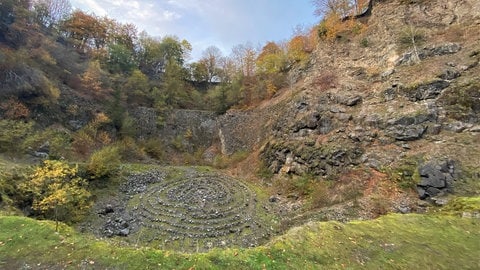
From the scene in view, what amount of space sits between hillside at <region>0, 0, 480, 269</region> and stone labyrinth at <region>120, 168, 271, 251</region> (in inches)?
4.5

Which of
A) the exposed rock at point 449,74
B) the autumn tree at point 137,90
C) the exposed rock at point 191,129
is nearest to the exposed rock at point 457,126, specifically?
the exposed rock at point 449,74

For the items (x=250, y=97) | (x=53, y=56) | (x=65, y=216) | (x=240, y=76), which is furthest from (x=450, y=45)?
(x=53, y=56)

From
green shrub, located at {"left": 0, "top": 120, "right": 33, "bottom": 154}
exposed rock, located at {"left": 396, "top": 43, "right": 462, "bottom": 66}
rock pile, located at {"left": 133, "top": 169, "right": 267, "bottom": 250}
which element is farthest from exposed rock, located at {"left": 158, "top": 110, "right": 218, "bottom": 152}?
exposed rock, located at {"left": 396, "top": 43, "right": 462, "bottom": 66}

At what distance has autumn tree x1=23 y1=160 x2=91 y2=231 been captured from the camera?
9944mm

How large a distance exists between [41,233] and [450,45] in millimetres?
24897

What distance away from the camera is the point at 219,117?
32.6 m

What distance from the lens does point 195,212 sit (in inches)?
587

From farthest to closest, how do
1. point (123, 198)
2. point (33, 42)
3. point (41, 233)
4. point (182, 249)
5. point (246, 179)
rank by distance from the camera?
point (33, 42) → point (246, 179) → point (123, 198) → point (182, 249) → point (41, 233)

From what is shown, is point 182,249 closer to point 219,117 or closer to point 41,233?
point 41,233

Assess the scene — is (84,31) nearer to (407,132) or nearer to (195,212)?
(195,212)

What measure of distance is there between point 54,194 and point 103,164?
831 cm

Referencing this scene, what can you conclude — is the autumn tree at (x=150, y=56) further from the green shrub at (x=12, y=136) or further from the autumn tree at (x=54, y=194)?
the autumn tree at (x=54, y=194)

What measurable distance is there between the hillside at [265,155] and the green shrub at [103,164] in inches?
4.0

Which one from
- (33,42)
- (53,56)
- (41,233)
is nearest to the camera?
(41,233)
